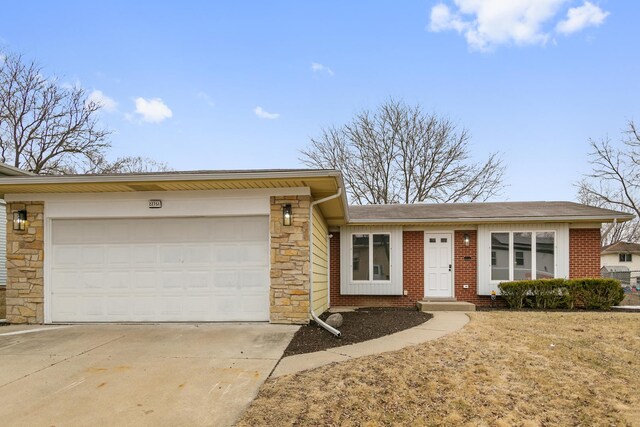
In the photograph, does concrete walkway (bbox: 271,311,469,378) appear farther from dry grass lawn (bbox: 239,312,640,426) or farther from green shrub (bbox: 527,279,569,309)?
green shrub (bbox: 527,279,569,309)

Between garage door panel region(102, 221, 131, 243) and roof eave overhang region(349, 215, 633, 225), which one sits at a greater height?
roof eave overhang region(349, 215, 633, 225)

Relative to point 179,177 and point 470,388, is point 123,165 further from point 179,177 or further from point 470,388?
point 470,388

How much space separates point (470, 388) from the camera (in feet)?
12.7

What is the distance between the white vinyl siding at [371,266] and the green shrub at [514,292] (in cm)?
260

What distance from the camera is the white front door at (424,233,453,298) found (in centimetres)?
1101

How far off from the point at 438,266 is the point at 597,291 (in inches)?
147

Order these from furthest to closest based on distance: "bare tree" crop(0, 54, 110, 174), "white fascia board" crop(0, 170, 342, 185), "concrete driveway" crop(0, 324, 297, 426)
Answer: "bare tree" crop(0, 54, 110, 174), "white fascia board" crop(0, 170, 342, 185), "concrete driveway" crop(0, 324, 297, 426)

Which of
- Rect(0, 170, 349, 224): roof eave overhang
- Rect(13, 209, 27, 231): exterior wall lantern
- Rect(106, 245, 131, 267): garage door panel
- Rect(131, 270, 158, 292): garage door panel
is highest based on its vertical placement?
Rect(0, 170, 349, 224): roof eave overhang

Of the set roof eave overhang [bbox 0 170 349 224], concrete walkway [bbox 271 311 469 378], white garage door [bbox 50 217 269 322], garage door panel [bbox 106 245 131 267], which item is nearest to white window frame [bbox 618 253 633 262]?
concrete walkway [bbox 271 311 469 378]

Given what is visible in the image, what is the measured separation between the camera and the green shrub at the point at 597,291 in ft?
31.9

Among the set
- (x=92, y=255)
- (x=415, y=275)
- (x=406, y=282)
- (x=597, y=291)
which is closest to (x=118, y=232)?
(x=92, y=255)

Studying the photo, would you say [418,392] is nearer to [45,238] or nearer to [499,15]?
[45,238]

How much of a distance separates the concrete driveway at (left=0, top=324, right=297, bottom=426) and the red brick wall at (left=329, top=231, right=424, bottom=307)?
4.88 metres

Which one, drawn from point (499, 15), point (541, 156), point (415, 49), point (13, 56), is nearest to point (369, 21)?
point (415, 49)
